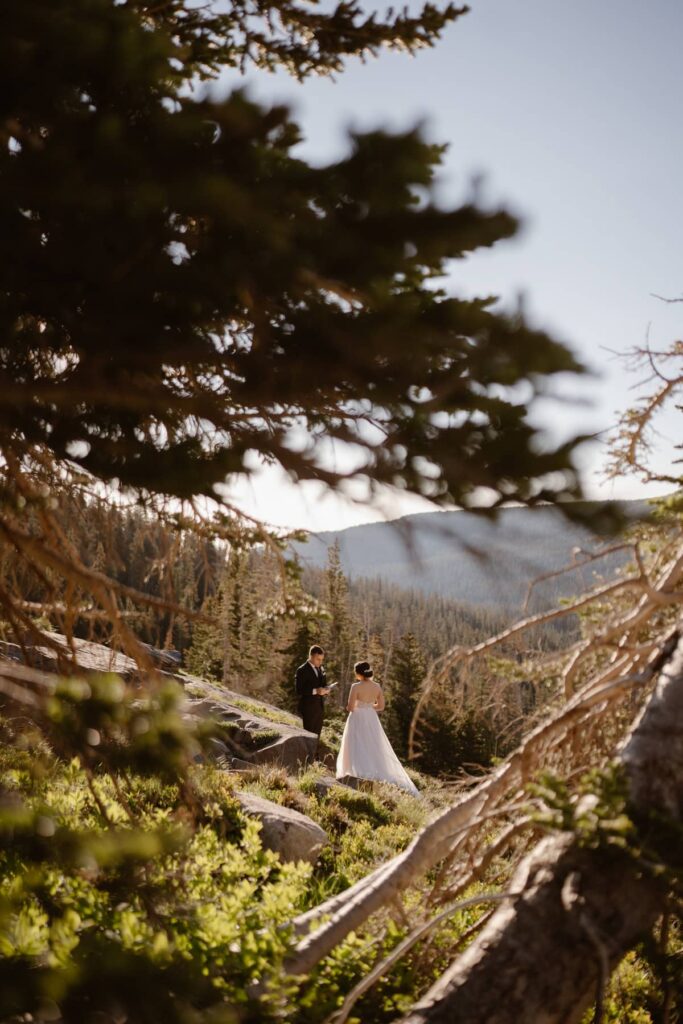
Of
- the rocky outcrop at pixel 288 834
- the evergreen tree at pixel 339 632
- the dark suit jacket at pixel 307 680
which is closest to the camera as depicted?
the rocky outcrop at pixel 288 834

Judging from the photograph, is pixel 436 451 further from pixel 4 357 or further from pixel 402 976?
pixel 402 976

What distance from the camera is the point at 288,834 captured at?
20.5ft

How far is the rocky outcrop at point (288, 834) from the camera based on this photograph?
6.09 meters

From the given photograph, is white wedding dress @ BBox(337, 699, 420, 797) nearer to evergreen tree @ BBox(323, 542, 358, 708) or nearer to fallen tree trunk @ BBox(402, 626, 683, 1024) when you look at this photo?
fallen tree trunk @ BBox(402, 626, 683, 1024)

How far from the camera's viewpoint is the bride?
10602 mm

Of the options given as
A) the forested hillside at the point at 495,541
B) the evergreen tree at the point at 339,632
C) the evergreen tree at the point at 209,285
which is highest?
the evergreen tree at the point at 209,285

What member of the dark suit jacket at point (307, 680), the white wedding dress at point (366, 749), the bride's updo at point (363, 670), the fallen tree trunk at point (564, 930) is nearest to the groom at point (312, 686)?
the dark suit jacket at point (307, 680)

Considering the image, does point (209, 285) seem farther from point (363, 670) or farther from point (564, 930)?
point (363, 670)

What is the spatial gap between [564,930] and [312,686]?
873 cm

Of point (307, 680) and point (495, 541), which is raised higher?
point (495, 541)

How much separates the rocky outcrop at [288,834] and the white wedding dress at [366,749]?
416cm

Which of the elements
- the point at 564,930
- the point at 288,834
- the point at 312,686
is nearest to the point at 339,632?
the point at 312,686

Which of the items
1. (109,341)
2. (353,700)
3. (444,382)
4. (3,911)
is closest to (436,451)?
(444,382)

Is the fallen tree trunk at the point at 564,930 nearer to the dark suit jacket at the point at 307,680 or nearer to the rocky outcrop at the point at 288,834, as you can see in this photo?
the rocky outcrop at the point at 288,834
